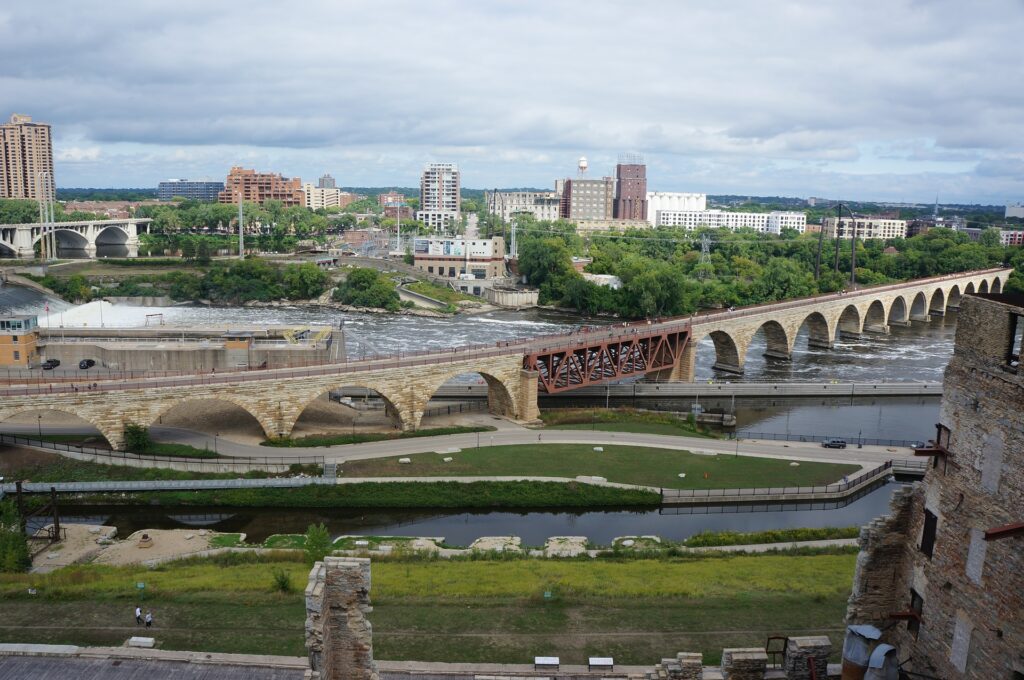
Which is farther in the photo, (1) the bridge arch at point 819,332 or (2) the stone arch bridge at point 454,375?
(1) the bridge arch at point 819,332

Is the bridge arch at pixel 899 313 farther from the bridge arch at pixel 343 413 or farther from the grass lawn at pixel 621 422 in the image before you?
the bridge arch at pixel 343 413

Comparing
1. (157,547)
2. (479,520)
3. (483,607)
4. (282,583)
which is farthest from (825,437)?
(157,547)

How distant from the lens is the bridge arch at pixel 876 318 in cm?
12125

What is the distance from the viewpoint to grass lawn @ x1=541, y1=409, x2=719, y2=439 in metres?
61.2

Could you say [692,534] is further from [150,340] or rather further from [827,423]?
[150,340]

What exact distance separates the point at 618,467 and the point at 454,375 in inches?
598

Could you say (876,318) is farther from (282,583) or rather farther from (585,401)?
(282,583)

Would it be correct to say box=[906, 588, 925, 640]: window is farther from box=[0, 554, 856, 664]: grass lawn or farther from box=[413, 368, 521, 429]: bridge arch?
box=[413, 368, 521, 429]: bridge arch

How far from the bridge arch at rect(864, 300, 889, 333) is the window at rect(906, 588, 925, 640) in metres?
113

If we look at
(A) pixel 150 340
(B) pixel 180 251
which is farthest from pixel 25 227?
(A) pixel 150 340

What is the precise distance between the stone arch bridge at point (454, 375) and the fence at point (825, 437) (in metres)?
14.6

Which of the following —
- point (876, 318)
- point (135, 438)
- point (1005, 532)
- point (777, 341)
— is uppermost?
point (1005, 532)

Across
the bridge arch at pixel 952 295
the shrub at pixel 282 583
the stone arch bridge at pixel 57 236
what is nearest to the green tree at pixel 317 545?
the shrub at pixel 282 583

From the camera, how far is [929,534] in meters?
15.5
